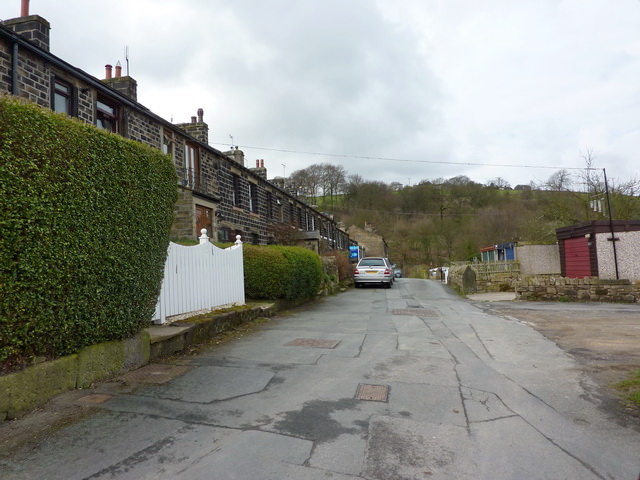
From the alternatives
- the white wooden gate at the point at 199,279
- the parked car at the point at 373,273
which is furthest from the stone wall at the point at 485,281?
the white wooden gate at the point at 199,279

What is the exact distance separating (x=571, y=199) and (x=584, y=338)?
2153 centimetres

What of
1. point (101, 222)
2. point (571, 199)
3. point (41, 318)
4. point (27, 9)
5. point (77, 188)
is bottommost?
point (41, 318)

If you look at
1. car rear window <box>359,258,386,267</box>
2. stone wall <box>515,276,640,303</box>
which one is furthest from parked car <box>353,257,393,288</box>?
stone wall <box>515,276,640,303</box>

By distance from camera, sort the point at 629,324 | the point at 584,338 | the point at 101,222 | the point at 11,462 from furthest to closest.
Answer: the point at 629,324, the point at 584,338, the point at 101,222, the point at 11,462

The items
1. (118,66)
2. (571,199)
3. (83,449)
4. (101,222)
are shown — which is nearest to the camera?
(83,449)

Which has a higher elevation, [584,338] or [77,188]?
[77,188]

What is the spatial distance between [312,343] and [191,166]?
42.2 ft

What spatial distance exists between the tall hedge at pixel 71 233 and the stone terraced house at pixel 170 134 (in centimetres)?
457

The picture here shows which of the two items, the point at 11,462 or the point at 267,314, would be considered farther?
the point at 267,314

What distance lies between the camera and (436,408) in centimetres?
402

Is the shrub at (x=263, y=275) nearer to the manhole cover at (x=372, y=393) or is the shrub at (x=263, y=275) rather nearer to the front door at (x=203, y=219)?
the front door at (x=203, y=219)

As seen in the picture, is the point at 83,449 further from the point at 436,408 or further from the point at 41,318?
the point at 436,408

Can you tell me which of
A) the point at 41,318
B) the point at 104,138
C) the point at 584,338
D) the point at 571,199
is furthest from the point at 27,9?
the point at 571,199

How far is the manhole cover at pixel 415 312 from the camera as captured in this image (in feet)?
37.1
